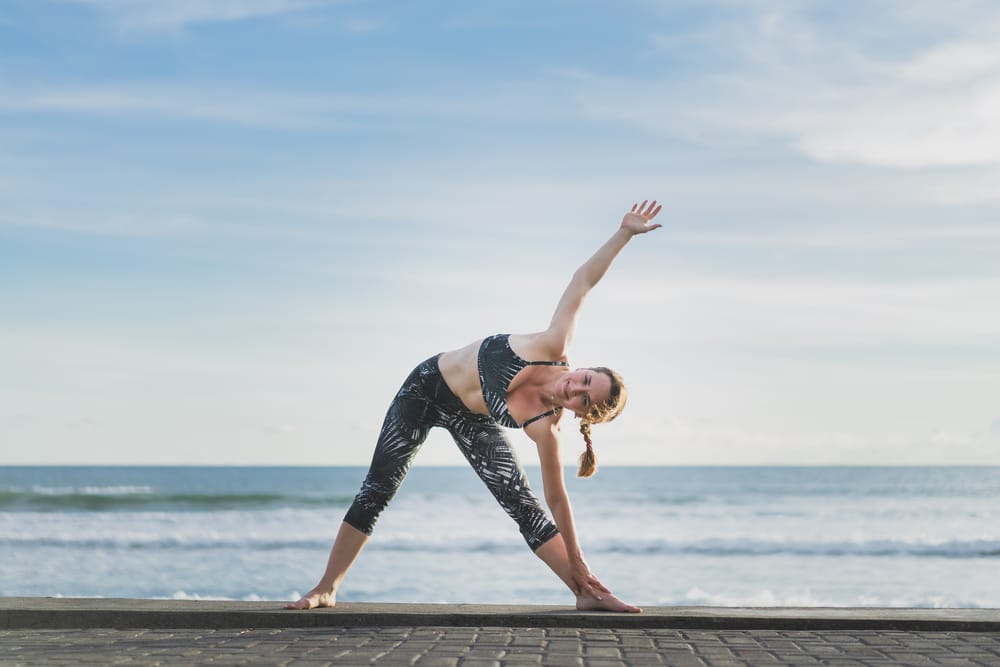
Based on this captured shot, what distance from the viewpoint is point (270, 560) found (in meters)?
17.4

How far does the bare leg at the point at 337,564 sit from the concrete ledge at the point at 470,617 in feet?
0.38

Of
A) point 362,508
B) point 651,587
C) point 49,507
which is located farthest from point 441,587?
point 49,507

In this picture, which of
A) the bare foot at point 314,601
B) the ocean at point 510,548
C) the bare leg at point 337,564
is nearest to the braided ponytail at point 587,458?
the bare leg at point 337,564

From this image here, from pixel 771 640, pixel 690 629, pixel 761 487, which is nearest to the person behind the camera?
pixel 771 640

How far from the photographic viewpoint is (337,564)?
568 cm

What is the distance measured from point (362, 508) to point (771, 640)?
217 centimetres

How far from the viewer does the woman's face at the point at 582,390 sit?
479 centimetres

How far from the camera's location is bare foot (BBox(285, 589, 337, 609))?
5.60 metres

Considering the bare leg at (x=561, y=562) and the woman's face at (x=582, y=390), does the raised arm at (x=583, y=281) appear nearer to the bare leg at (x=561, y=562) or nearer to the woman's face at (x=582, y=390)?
the woman's face at (x=582, y=390)

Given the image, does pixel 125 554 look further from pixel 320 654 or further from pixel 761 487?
pixel 761 487

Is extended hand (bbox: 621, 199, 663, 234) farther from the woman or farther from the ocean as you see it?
the ocean

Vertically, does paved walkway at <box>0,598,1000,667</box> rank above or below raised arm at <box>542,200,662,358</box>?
below

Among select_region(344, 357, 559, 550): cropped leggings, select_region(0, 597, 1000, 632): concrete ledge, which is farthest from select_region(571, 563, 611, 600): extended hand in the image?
select_region(344, 357, 559, 550): cropped leggings

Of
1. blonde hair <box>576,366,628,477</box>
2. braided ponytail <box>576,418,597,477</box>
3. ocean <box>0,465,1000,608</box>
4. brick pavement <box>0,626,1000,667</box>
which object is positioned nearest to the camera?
brick pavement <box>0,626,1000,667</box>
